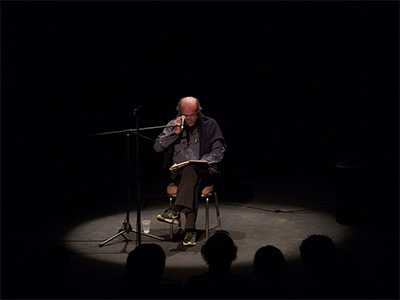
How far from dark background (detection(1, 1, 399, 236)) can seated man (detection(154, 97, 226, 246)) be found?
1.53 meters

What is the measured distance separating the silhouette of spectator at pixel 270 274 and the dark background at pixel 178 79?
11.8 ft

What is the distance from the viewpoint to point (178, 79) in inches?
287

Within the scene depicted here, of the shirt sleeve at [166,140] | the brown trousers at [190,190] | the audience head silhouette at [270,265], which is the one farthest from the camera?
the shirt sleeve at [166,140]

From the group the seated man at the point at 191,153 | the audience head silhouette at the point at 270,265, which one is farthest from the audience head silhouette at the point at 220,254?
the seated man at the point at 191,153

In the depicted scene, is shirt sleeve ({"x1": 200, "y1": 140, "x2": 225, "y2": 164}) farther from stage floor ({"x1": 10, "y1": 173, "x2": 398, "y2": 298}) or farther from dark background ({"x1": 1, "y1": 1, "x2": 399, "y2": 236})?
dark background ({"x1": 1, "y1": 1, "x2": 399, "y2": 236})

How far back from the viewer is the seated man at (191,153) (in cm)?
440

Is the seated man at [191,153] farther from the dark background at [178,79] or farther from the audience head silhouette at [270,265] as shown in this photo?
the audience head silhouette at [270,265]

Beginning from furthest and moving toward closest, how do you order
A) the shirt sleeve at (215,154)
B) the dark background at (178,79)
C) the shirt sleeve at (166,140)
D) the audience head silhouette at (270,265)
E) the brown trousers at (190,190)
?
→ the dark background at (178,79), the shirt sleeve at (166,140), the shirt sleeve at (215,154), the brown trousers at (190,190), the audience head silhouette at (270,265)

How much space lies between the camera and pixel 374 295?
2689mm

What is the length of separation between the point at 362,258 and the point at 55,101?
4.58 meters

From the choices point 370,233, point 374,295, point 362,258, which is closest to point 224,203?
point 370,233

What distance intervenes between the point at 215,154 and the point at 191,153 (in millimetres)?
267

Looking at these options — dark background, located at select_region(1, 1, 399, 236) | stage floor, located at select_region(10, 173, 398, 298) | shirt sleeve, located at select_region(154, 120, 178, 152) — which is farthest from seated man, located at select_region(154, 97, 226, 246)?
dark background, located at select_region(1, 1, 399, 236)

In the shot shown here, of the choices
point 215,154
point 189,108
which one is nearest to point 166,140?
point 189,108
